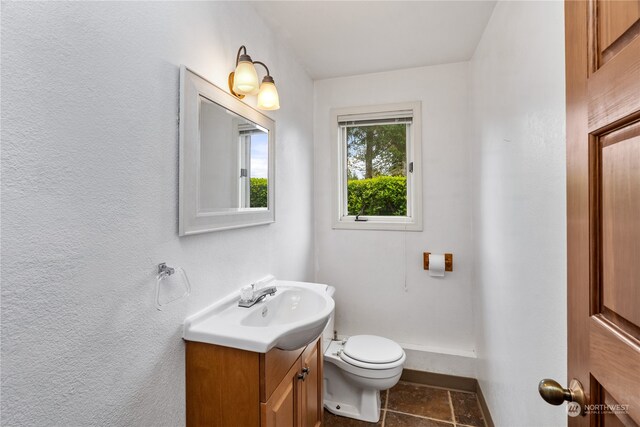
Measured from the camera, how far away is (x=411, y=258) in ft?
7.82

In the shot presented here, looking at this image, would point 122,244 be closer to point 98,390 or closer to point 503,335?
point 98,390

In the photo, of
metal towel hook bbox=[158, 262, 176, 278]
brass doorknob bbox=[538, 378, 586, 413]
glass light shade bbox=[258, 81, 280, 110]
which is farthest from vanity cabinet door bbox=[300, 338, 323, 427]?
glass light shade bbox=[258, 81, 280, 110]

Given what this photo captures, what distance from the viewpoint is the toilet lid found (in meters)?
1.87

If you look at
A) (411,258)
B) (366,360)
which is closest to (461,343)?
(411,258)

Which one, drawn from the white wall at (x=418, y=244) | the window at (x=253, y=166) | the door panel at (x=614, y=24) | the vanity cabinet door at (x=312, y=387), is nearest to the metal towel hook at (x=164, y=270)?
the window at (x=253, y=166)

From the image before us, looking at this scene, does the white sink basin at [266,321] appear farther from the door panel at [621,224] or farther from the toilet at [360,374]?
the door panel at [621,224]

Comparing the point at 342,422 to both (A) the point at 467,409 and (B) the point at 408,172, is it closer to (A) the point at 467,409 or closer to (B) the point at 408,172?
(A) the point at 467,409

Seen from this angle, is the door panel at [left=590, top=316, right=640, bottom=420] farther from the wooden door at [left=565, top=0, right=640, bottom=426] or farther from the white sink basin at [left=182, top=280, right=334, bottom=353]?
the white sink basin at [left=182, top=280, right=334, bottom=353]

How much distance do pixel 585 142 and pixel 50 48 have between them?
1.21 metres

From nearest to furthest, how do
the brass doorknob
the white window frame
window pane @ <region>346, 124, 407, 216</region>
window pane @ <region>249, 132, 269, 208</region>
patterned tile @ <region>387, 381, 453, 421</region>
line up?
the brass doorknob < window pane @ <region>249, 132, 269, 208</region> < patterned tile @ <region>387, 381, 453, 421</region> < the white window frame < window pane @ <region>346, 124, 407, 216</region>

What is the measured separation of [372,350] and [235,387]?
3.78 ft

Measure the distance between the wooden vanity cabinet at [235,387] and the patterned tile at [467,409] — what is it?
1.34 metres

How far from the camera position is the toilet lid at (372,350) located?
1865 millimetres

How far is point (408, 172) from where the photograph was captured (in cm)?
246
